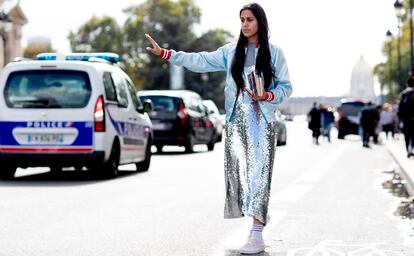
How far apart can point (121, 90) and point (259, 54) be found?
879cm

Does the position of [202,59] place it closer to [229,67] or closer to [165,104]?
[229,67]

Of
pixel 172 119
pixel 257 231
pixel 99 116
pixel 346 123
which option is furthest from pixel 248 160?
pixel 346 123

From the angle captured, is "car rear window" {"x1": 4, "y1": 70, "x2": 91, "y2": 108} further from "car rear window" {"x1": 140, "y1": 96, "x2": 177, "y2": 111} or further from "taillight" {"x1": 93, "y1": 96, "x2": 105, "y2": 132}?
"car rear window" {"x1": 140, "y1": 96, "x2": 177, "y2": 111}

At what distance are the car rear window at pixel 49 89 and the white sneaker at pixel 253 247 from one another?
7.64 meters

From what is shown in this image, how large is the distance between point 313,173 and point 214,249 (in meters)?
10.5

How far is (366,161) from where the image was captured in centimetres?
2344

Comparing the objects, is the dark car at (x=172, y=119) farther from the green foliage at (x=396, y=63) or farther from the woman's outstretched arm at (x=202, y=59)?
the green foliage at (x=396, y=63)

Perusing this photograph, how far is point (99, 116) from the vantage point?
14.7 metres

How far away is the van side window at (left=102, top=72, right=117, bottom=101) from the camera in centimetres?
1506

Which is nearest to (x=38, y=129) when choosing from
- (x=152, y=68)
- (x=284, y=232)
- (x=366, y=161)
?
(x=284, y=232)

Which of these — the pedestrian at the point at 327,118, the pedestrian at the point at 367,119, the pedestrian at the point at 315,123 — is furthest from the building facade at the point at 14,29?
the pedestrian at the point at 367,119

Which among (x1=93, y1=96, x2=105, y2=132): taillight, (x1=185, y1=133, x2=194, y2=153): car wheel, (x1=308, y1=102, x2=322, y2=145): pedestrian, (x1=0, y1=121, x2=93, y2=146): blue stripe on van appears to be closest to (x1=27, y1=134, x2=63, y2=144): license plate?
(x1=0, y1=121, x2=93, y2=146): blue stripe on van

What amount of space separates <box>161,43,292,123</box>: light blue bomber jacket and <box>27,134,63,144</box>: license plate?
7215 mm

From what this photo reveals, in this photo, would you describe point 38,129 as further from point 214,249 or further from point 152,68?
point 152,68
